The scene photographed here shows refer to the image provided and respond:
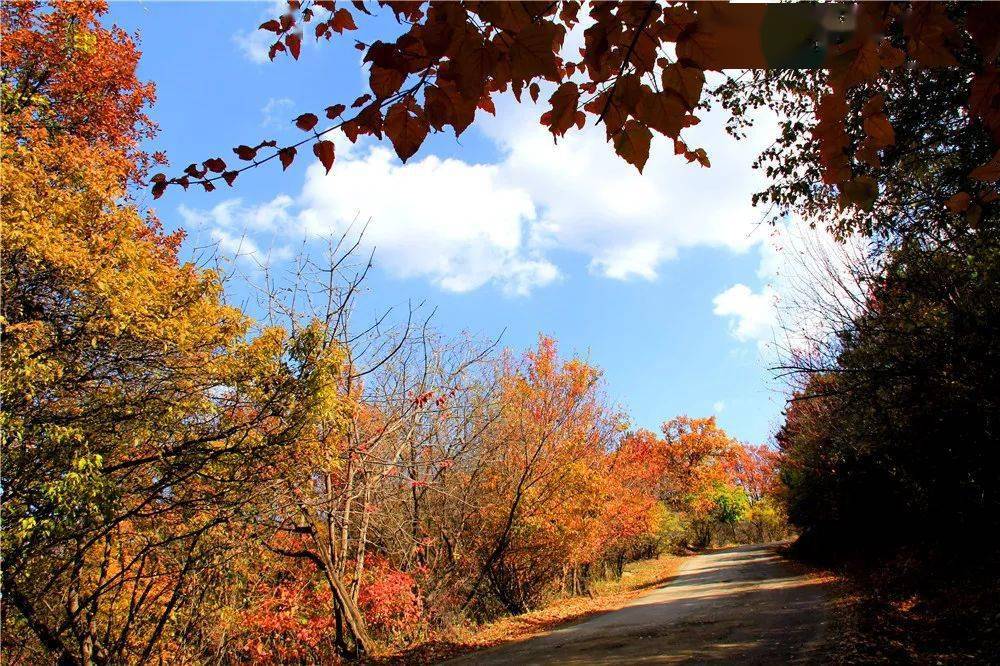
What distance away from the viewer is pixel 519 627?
40.3ft

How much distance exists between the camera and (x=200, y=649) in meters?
8.30

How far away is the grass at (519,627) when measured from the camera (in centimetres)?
957

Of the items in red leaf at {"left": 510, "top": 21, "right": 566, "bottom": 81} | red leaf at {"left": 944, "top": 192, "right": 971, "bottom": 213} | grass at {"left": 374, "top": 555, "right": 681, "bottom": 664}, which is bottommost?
grass at {"left": 374, "top": 555, "right": 681, "bottom": 664}

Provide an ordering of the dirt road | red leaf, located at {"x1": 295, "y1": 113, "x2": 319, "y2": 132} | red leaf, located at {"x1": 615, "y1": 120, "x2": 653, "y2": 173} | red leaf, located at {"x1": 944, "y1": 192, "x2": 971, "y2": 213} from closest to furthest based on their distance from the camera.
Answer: red leaf, located at {"x1": 615, "y1": 120, "x2": 653, "y2": 173} < red leaf, located at {"x1": 295, "y1": 113, "x2": 319, "y2": 132} < red leaf, located at {"x1": 944, "y1": 192, "x2": 971, "y2": 213} < the dirt road

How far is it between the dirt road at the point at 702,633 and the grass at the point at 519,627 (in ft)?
2.19

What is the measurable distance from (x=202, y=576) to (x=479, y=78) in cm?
842

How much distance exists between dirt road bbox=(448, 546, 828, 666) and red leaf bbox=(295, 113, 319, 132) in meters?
7.00

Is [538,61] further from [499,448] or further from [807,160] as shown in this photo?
[499,448]

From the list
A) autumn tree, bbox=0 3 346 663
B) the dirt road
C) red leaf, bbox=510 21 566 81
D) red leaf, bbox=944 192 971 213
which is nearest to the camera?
red leaf, bbox=510 21 566 81

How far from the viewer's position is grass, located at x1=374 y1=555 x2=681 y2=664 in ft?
31.4

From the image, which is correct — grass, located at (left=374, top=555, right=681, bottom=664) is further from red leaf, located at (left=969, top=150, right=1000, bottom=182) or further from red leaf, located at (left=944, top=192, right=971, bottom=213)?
red leaf, located at (left=969, top=150, right=1000, bottom=182)

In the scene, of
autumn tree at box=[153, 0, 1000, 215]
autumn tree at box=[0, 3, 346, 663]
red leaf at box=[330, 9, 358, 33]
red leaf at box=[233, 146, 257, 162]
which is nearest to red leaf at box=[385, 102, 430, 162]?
autumn tree at box=[153, 0, 1000, 215]

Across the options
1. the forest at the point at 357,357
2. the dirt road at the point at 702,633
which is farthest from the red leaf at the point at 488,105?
the dirt road at the point at 702,633

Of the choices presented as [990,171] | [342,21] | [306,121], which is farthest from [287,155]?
[990,171]
